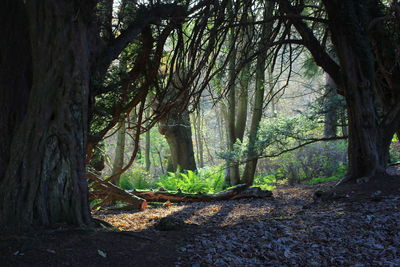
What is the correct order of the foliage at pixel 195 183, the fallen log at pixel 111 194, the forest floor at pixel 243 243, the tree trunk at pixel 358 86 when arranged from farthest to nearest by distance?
1. the foliage at pixel 195 183
2. the fallen log at pixel 111 194
3. the tree trunk at pixel 358 86
4. the forest floor at pixel 243 243

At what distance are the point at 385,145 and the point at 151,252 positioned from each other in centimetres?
503

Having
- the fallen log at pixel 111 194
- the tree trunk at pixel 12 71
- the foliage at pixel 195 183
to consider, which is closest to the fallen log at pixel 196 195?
the fallen log at pixel 111 194

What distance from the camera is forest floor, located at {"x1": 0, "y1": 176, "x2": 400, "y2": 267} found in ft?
9.97

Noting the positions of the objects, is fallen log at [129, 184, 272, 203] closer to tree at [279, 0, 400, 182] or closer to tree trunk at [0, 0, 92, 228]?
tree at [279, 0, 400, 182]

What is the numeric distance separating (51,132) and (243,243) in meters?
2.14

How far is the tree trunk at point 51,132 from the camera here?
3.41 meters

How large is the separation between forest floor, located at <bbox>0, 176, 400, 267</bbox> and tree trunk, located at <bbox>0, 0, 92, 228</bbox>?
28 centimetres

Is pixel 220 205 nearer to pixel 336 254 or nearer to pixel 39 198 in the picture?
pixel 336 254

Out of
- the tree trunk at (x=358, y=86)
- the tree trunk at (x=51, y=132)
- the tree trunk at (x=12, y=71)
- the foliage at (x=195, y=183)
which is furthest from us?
the foliage at (x=195, y=183)

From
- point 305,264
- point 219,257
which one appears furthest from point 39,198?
point 305,264

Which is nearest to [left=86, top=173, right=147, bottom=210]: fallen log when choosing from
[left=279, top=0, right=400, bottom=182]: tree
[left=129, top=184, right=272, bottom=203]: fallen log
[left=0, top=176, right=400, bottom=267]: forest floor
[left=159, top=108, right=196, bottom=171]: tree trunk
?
[left=129, top=184, right=272, bottom=203]: fallen log

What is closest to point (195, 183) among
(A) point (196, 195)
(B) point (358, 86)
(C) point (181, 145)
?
(A) point (196, 195)

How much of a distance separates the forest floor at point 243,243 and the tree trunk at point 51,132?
281mm

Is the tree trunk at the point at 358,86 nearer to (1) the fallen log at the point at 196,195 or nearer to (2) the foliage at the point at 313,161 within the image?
(1) the fallen log at the point at 196,195
